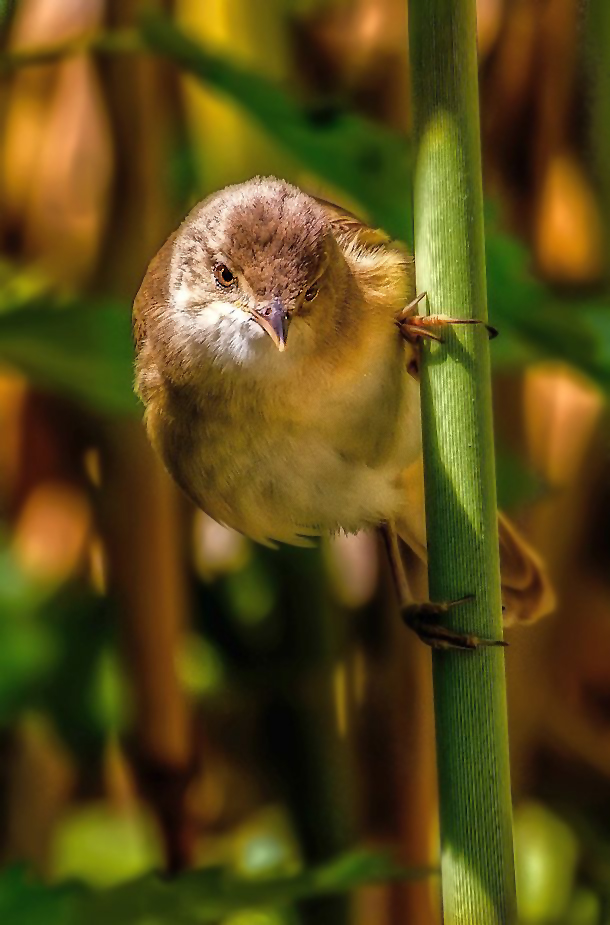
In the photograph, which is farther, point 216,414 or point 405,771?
point 405,771

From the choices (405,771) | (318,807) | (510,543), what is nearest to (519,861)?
(405,771)

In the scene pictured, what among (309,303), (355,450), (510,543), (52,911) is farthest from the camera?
(510,543)

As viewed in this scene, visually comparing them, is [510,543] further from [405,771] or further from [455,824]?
[455,824]

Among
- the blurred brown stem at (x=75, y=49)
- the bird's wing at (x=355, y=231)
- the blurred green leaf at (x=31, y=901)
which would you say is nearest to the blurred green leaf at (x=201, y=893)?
the blurred green leaf at (x=31, y=901)

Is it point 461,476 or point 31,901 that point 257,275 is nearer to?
point 461,476

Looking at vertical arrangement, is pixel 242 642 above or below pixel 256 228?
below

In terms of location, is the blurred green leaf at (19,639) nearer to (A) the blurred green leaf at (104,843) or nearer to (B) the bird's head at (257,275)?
(A) the blurred green leaf at (104,843)

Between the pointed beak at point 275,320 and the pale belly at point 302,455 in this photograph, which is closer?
the pointed beak at point 275,320
